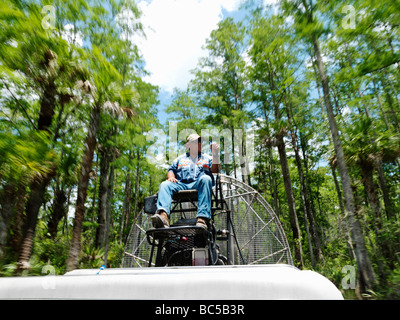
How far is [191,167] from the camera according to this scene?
323 centimetres

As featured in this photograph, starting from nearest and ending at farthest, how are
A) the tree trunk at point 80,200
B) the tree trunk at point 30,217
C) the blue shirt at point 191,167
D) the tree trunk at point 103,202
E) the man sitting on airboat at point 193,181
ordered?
1. the man sitting on airboat at point 193,181
2. the blue shirt at point 191,167
3. the tree trunk at point 30,217
4. the tree trunk at point 80,200
5. the tree trunk at point 103,202

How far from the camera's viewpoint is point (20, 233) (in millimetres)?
6133

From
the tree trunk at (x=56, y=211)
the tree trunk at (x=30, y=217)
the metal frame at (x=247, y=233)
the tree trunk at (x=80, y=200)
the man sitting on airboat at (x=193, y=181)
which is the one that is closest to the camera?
the man sitting on airboat at (x=193, y=181)

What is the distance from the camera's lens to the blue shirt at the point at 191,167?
313 cm

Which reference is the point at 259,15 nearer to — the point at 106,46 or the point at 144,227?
the point at 106,46

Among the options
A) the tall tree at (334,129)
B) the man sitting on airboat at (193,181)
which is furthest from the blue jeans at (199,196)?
the tall tree at (334,129)

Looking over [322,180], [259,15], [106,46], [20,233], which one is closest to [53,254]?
[20,233]

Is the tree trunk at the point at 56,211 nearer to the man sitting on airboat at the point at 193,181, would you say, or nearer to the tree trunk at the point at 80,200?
the tree trunk at the point at 80,200

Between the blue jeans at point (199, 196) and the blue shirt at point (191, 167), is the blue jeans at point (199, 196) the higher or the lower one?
the lower one

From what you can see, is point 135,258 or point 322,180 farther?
point 322,180

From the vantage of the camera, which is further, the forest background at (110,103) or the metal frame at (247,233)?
the metal frame at (247,233)

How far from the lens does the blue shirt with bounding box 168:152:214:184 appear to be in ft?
10.3

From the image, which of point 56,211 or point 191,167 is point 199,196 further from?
point 56,211

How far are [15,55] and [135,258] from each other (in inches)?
205
